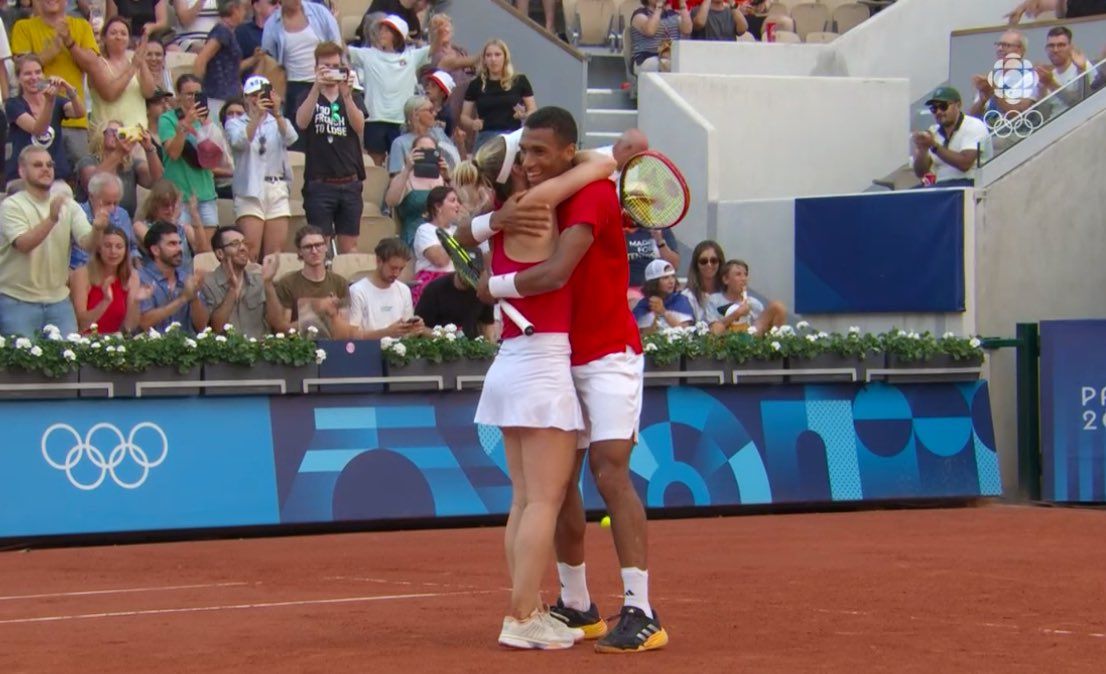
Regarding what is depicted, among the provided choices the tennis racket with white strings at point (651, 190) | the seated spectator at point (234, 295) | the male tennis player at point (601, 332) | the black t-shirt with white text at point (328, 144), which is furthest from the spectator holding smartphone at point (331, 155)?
the male tennis player at point (601, 332)

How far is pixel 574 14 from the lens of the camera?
2317cm

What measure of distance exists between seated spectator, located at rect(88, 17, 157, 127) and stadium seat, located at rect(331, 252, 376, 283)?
83.0 inches

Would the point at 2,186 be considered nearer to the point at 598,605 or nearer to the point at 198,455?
the point at 198,455

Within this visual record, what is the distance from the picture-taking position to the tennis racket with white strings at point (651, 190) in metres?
7.84

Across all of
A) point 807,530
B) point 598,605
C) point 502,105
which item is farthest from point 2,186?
point 598,605

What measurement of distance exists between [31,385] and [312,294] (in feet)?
8.46

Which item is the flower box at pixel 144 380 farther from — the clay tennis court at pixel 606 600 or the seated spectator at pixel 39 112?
the seated spectator at pixel 39 112

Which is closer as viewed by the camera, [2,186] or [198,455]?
[198,455]

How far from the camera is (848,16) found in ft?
81.4

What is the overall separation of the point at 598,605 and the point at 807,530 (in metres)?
4.26

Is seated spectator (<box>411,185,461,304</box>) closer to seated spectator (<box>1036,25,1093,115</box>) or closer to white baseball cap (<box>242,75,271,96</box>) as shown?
white baseball cap (<box>242,75,271,96</box>)

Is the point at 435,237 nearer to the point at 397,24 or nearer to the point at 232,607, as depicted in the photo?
the point at 397,24

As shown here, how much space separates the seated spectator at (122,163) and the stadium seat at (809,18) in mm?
11478

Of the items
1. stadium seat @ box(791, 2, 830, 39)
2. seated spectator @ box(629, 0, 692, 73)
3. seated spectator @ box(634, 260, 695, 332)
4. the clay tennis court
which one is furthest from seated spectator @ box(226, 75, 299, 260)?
stadium seat @ box(791, 2, 830, 39)
